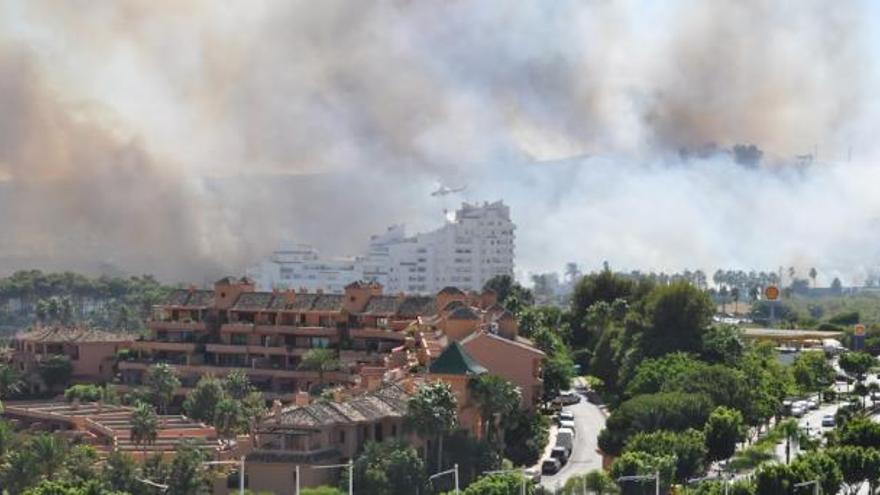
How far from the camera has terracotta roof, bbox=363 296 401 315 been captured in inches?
2640

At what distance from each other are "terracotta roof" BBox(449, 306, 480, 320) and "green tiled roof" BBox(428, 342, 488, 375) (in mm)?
6901

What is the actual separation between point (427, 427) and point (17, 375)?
90.2ft

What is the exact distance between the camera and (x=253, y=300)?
6938cm

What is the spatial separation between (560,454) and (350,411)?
835 cm

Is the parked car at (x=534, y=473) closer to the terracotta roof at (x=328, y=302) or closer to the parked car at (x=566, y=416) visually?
the parked car at (x=566, y=416)

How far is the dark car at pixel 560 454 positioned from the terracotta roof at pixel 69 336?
25.5 metres

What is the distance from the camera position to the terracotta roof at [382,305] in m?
67.1

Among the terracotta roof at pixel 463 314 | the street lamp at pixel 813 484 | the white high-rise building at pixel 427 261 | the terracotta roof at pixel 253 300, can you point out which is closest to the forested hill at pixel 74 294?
the white high-rise building at pixel 427 261

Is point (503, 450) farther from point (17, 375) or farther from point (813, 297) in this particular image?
point (813, 297)

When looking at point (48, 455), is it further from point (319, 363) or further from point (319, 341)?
point (319, 341)

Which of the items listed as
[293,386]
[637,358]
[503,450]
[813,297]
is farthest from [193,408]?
[813,297]

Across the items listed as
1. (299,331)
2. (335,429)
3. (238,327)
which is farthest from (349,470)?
(238,327)

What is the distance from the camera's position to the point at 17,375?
218 ft

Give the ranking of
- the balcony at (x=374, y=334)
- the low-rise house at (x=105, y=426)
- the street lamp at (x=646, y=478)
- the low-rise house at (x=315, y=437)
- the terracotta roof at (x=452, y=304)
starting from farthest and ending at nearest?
1. the balcony at (x=374, y=334)
2. the terracotta roof at (x=452, y=304)
3. the low-rise house at (x=105, y=426)
4. the low-rise house at (x=315, y=437)
5. the street lamp at (x=646, y=478)
